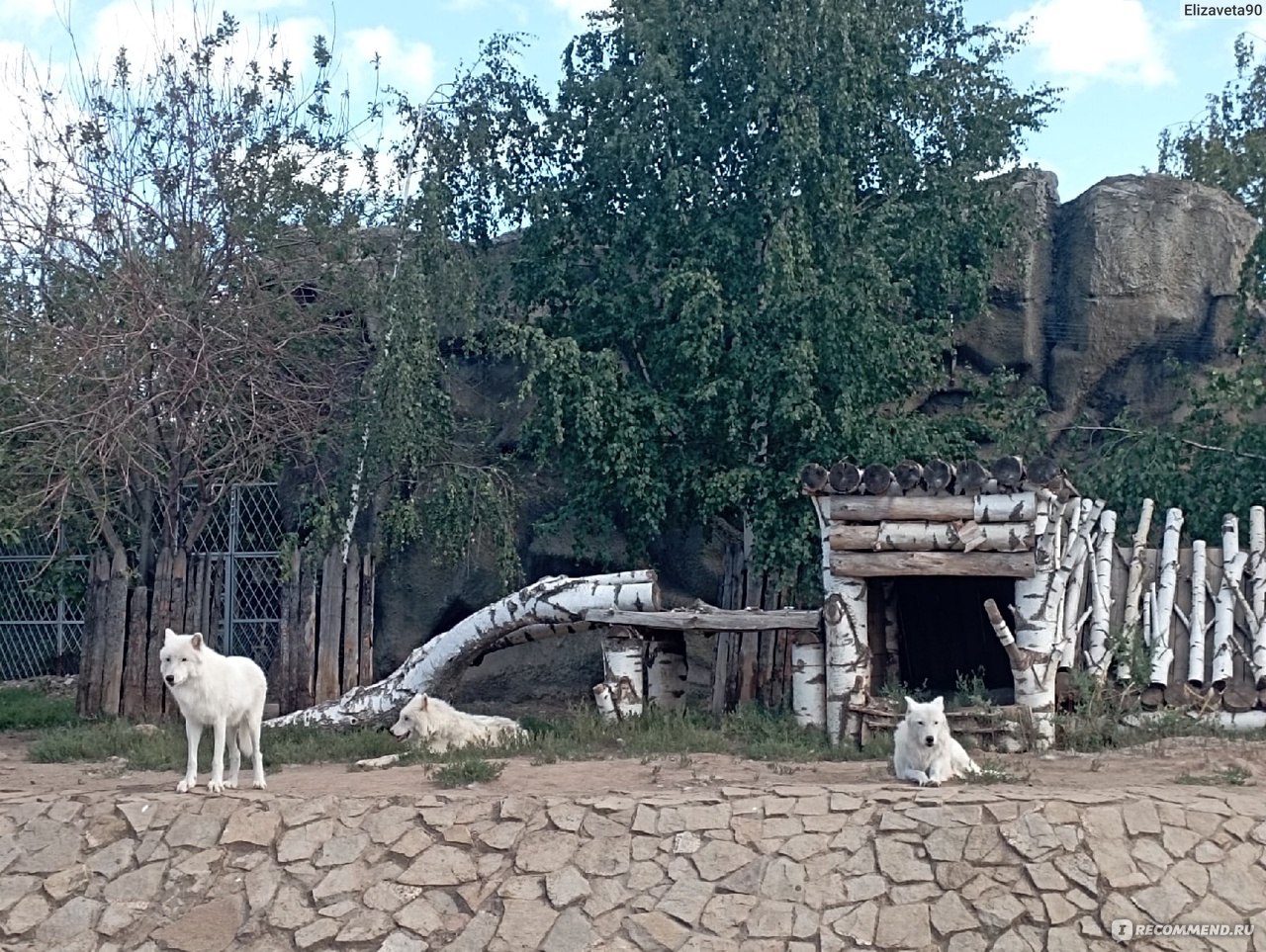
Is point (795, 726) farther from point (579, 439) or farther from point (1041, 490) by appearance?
point (579, 439)

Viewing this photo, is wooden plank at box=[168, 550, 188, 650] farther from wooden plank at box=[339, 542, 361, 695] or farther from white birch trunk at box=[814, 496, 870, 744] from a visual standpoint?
white birch trunk at box=[814, 496, 870, 744]

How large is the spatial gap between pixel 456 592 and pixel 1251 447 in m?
8.16

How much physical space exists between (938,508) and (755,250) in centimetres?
407

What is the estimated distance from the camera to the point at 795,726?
11234mm

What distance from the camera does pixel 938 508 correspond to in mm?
10758

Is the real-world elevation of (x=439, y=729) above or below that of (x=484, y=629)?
below

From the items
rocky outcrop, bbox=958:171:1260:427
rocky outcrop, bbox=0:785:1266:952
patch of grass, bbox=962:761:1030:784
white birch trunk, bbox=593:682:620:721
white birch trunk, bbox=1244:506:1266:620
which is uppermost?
rocky outcrop, bbox=958:171:1260:427

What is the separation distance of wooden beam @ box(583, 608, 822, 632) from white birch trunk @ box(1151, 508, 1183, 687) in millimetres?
2728

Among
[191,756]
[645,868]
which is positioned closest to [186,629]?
[191,756]

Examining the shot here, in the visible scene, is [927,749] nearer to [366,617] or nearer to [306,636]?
[366,617]

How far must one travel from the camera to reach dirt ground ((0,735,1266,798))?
30.2ft

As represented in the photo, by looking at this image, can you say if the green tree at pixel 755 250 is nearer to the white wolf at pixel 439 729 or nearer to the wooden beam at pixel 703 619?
the wooden beam at pixel 703 619

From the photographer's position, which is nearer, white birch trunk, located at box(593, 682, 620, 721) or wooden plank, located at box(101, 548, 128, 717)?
white birch trunk, located at box(593, 682, 620, 721)

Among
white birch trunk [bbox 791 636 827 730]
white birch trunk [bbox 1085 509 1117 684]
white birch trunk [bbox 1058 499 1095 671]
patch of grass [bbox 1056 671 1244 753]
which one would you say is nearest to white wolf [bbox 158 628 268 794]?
white birch trunk [bbox 791 636 827 730]
